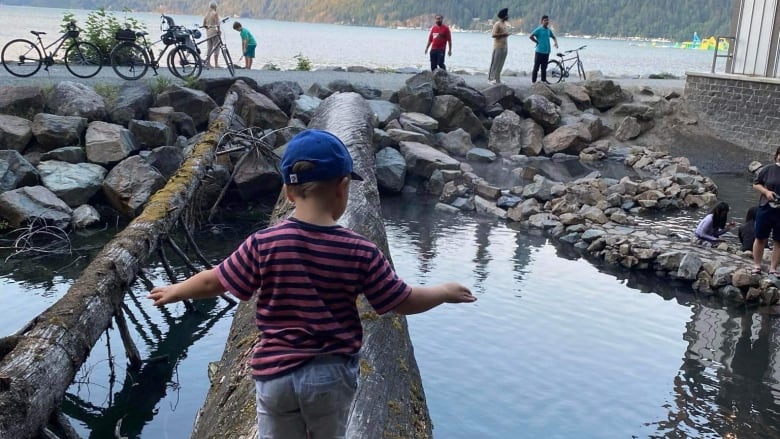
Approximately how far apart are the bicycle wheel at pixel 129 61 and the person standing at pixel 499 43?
9.02 metres

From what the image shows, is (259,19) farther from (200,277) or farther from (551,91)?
(200,277)

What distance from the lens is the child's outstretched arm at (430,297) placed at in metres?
3.16

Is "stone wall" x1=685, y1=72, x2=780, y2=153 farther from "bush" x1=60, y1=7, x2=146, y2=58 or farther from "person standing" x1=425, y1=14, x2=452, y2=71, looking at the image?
"bush" x1=60, y1=7, x2=146, y2=58

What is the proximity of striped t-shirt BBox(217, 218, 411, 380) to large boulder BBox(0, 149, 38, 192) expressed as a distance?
10.9 metres

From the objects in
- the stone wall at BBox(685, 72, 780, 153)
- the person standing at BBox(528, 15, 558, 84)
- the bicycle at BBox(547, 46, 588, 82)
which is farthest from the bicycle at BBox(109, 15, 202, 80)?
the stone wall at BBox(685, 72, 780, 153)

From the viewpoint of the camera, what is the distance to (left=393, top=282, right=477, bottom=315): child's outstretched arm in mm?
3160

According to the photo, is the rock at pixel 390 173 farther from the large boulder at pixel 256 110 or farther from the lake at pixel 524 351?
the lake at pixel 524 351

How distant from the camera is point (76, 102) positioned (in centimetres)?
1494

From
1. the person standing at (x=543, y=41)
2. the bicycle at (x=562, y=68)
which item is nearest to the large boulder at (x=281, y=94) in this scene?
the person standing at (x=543, y=41)

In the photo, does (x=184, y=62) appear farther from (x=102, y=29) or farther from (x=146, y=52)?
(x=102, y=29)

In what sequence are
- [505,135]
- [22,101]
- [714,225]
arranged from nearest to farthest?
[714,225] → [22,101] → [505,135]

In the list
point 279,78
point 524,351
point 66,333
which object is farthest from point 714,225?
point 279,78

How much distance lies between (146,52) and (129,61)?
0.47 m

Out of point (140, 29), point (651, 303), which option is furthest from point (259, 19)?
point (651, 303)
